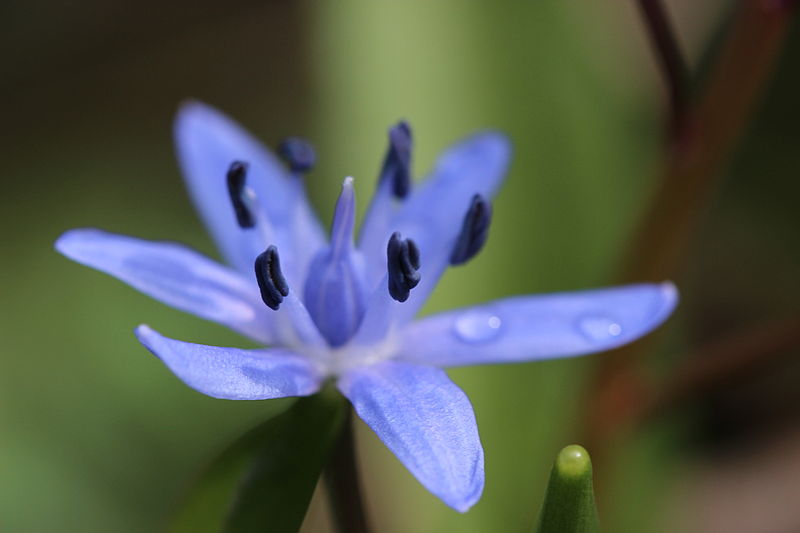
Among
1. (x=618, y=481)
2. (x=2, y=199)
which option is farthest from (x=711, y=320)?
(x=2, y=199)

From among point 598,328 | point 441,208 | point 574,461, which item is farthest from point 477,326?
point 574,461

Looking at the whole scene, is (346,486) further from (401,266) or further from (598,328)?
(598,328)

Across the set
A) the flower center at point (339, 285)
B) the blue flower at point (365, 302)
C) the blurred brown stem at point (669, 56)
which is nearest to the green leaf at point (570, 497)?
A: the blue flower at point (365, 302)

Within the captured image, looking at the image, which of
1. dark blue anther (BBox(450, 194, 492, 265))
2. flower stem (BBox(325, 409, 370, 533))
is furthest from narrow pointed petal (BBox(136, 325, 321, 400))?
dark blue anther (BBox(450, 194, 492, 265))

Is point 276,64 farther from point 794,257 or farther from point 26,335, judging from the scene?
point 794,257

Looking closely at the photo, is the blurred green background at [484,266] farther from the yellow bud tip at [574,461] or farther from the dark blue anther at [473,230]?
the yellow bud tip at [574,461]

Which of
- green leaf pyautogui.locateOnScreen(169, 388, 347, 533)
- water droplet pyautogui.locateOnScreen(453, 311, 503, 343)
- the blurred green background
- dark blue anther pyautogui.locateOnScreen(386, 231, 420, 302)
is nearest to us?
green leaf pyautogui.locateOnScreen(169, 388, 347, 533)

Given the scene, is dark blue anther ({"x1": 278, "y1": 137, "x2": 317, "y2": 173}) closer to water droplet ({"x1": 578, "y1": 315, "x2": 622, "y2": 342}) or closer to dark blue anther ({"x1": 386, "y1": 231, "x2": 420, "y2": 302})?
dark blue anther ({"x1": 386, "y1": 231, "x2": 420, "y2": 302})
